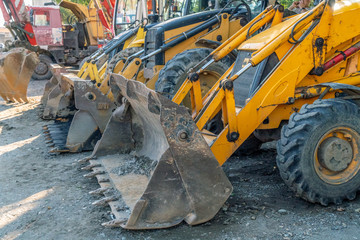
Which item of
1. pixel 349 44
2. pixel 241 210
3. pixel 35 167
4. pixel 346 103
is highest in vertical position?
pixel 349 44

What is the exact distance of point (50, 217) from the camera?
3971 millimetres

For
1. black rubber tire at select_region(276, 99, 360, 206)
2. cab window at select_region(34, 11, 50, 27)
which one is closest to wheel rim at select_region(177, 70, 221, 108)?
black rubber tire at select_region(276, 99, 360, 206)

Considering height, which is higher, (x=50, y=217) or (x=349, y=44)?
(x=349, y=44)

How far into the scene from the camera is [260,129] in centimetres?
486

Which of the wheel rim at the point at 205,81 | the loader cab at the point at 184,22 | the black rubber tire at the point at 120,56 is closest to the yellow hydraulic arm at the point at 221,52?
the wheel rim at the point at 205,81

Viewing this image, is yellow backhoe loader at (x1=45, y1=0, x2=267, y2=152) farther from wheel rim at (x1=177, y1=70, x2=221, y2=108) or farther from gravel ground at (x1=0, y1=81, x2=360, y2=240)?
gravel ground at (x1=0, y1=81, x2=360, y2=240)

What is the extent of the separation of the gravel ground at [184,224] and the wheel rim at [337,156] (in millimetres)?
299

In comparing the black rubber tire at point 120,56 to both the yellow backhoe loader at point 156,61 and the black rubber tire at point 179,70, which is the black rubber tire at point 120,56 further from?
the black rubber tire at point 179,70

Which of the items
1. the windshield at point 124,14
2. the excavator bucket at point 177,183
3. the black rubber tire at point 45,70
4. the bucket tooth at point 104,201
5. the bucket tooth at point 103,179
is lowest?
the black rubber tire at point 45,70

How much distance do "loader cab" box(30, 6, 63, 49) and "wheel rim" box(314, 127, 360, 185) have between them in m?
15.2

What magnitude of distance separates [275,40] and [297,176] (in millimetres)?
1421

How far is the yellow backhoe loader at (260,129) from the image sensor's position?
3.39 metres

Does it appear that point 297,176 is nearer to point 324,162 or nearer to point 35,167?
Result: point 324,162

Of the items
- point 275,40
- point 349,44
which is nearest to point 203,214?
point 275,40
